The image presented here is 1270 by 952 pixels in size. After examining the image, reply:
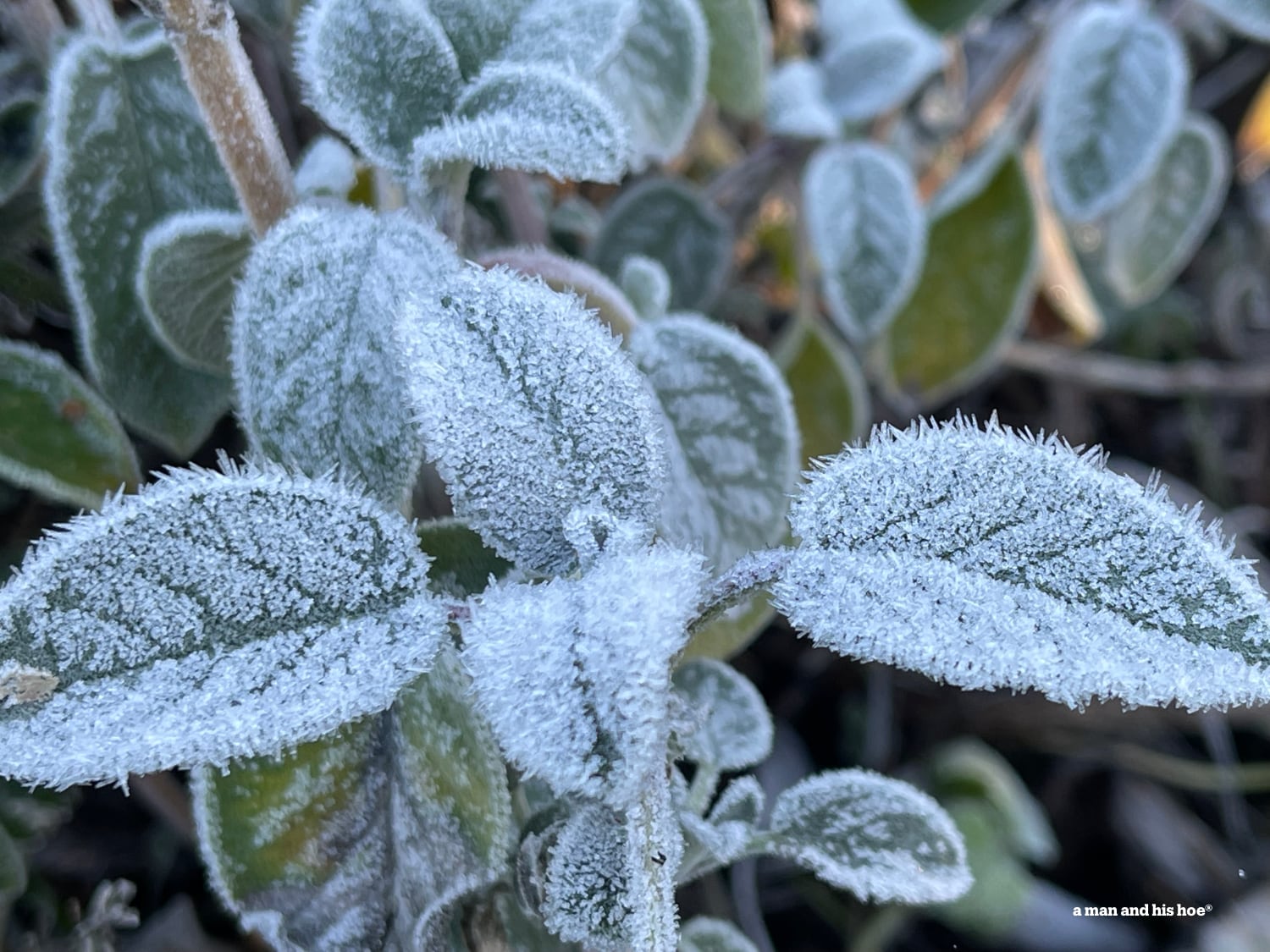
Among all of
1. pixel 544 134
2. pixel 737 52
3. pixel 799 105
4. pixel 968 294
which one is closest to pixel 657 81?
pixel 737 52

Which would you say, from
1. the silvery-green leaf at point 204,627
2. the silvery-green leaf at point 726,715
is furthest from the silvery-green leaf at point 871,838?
the silvery-green leaf at point 204,627

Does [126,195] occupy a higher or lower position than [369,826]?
higher

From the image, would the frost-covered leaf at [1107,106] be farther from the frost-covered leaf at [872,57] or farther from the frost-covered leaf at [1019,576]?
the frost-covered leaf at [1019,576]

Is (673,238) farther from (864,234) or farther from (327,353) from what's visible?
(327,353)

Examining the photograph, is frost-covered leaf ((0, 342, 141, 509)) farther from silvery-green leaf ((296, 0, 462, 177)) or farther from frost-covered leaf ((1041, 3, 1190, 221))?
frost-covered leaf ((1041, 3, 1190, 221))

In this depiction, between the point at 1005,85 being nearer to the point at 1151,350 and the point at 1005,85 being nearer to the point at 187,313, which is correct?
the point at 1151,350

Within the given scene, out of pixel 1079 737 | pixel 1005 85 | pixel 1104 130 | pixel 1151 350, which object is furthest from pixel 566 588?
pixel 1151 350
